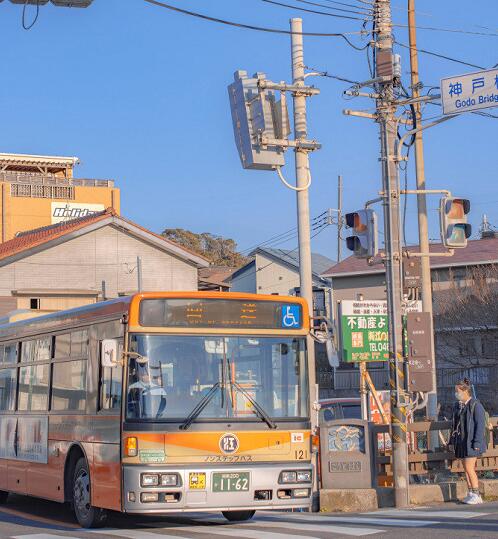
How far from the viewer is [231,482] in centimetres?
1158

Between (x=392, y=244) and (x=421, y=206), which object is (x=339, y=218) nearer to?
(x=421, y=206)

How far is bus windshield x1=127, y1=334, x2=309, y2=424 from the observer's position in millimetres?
11398

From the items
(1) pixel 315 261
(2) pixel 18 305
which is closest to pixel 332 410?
(2) pixel 18 305

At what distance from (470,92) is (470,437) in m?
5.40

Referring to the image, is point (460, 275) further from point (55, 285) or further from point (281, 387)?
point (281, 387)

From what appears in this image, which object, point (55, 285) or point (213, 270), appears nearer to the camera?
point (55, 285)

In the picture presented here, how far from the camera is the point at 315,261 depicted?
6906 cm

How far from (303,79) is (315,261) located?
51940 mm

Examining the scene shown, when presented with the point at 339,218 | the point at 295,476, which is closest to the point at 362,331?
the point at 295,476

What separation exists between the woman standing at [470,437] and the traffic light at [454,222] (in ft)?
7.17

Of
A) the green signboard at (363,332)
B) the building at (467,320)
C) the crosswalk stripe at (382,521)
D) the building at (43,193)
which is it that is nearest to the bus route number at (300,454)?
the crosswalk stripe at (382,521)

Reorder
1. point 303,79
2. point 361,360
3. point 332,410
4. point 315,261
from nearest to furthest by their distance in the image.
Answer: point 303,79 < point 361,360 < point 332,410 < point 315,261

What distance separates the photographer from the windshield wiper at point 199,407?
37.3 feet

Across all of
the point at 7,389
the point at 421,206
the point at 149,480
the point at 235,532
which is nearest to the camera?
the point at 149,480
